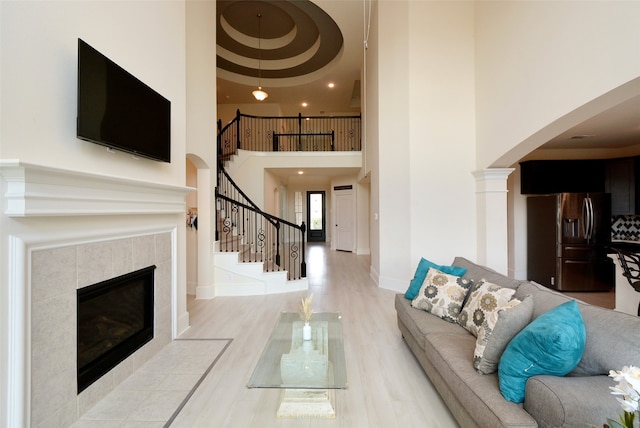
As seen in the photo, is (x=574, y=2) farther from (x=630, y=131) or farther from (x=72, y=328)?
(x=72, y=328)

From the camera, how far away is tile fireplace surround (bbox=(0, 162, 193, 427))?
5.10ft

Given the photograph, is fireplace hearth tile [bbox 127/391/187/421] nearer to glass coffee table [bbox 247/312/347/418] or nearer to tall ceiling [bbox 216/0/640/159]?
glass coffee table [bbox 247/312/347/418]

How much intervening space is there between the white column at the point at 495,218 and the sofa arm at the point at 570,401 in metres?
3.44

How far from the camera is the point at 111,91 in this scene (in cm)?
224

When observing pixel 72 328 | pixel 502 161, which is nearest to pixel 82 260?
pixel 72 328

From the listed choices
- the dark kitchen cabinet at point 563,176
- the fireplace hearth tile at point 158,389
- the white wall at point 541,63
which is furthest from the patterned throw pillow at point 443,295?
the dark kitchen cabinet at point 563,176

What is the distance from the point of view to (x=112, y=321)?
2426 mm

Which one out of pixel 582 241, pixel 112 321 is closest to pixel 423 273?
pixel 112 321

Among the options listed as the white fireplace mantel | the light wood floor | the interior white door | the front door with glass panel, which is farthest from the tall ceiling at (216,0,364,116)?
the light wood floor

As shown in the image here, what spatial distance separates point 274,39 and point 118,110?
725cm

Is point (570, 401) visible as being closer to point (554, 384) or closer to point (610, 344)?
point (554, 384)

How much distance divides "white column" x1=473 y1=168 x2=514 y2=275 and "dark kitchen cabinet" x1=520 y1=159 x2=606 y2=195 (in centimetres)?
170

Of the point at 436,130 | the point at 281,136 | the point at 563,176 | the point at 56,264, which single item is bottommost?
the point at 56,264

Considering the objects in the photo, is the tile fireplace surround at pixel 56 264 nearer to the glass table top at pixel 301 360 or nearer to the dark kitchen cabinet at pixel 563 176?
the glass table top at pixel 301 360
